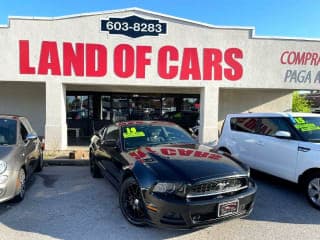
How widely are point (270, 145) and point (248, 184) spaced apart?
215cm

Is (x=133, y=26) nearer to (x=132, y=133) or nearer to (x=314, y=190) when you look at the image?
(x=132, y=133)

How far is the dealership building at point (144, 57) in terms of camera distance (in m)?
9.74

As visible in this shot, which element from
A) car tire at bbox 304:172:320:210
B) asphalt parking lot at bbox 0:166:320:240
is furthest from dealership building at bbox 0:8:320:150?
car tire at bbox 304:172:320:210

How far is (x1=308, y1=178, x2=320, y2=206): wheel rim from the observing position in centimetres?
466

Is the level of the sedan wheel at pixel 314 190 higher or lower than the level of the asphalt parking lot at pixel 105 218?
higher

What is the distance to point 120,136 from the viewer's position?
4.97m

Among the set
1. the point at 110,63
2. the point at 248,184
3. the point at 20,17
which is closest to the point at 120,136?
the point at 248,184

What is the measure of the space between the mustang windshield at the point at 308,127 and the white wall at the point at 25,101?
10848 millimetres

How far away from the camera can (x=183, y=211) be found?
10.6ft

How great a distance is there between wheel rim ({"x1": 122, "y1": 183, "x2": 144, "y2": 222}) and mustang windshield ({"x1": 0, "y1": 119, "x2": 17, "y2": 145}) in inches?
104

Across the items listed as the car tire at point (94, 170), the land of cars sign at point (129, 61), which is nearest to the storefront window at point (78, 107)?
the land of cars sign at point (129, 61)

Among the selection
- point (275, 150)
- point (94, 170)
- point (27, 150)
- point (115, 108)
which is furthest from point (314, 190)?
point (115, 108)

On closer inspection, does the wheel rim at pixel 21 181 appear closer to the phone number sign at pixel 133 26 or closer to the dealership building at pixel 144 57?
the dealership building at pixel 144 57

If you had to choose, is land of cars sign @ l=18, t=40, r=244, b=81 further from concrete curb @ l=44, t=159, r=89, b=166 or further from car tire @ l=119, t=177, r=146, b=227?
car tire @ l=119, t=177, r=146, b=227
